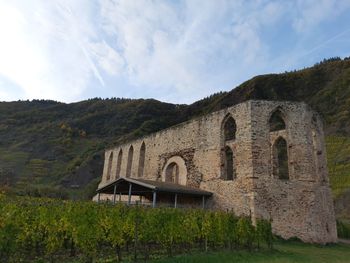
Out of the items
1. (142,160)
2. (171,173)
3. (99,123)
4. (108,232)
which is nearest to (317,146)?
(171,173)

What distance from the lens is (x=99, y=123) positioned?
227ft

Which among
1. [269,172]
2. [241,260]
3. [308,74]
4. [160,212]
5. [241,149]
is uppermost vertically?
[308,74]

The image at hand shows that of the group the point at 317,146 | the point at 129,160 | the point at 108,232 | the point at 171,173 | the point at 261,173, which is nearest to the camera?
the point at 108,232

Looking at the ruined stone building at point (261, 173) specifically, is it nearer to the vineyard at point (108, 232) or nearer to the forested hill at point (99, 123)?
the vineyard at point (108, 232)

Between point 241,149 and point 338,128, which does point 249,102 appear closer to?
point 241,149

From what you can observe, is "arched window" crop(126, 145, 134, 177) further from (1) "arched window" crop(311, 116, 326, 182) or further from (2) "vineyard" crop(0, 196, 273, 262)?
(2) "vineyard" crop(0, 196, 273, 262)

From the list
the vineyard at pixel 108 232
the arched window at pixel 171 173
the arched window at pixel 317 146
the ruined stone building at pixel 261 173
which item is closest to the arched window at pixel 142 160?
the arched window at pixel 171 173

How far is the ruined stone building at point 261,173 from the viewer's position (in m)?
14.5

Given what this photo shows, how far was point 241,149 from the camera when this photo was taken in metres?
15.6

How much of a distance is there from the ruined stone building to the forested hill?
1946 centimetres

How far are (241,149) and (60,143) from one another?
168ft

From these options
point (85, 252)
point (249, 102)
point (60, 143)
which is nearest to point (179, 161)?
point (249, 102)

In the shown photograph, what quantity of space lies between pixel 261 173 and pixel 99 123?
191ft

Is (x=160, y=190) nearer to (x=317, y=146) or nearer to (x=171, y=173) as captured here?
(x=171, y=173)
